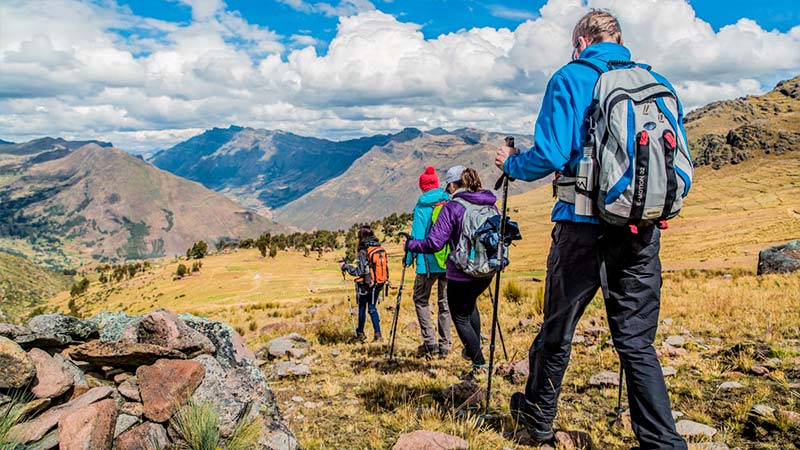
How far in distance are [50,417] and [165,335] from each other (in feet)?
5.60

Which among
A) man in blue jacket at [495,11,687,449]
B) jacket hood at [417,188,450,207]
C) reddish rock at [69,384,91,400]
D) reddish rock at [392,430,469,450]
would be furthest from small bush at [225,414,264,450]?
jacket hood at [417,188,450,207]

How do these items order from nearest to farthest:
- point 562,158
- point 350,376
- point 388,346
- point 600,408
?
point 562,158
point 600,408
point 350,376
point 388,346

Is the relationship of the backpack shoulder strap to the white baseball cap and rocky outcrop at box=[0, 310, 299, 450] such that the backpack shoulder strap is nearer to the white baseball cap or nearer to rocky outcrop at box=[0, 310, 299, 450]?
the white baseball cap

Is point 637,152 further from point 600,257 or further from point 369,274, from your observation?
point 369,274

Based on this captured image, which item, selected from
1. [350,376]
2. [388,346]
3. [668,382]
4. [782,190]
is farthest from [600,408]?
[782,190]

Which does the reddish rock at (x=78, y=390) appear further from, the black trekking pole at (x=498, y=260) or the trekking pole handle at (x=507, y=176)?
the trekking pole handle at (x=507, y=176)

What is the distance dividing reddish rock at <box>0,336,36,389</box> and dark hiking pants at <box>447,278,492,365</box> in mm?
4661

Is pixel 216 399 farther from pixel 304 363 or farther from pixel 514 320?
pixel 514 320

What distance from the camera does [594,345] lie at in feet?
27.6

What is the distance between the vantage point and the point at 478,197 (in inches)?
251

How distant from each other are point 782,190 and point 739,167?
4149 cm

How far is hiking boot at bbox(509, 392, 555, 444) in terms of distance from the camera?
4.61 metres

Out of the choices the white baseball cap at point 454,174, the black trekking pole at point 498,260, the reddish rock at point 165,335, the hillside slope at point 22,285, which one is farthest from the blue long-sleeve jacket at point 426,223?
the hillside slope at point 22,285

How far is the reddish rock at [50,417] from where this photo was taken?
394 cm
